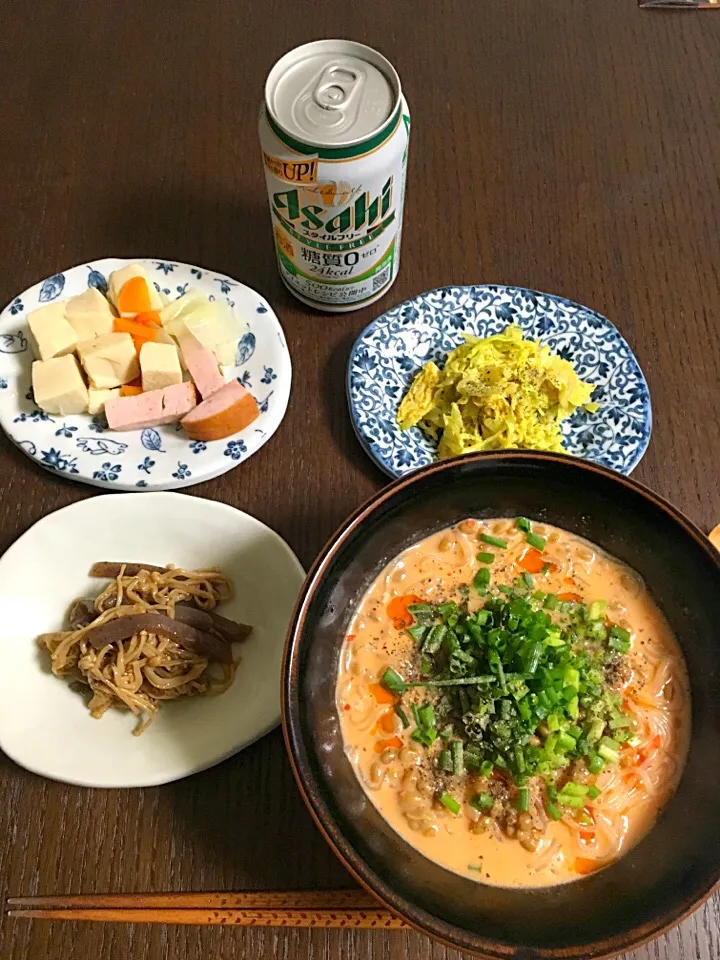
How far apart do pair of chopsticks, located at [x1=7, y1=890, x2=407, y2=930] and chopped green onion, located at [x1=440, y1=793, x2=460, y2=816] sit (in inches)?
8.3

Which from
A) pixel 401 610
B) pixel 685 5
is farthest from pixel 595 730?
pixel 685 5

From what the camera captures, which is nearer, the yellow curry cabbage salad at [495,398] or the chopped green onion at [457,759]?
the chopped green onion at [457,759]

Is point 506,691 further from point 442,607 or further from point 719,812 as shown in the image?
point 719,812

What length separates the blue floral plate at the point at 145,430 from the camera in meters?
1.54

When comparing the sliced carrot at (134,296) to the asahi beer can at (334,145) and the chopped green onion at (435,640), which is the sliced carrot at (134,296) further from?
the chopped green onion at (435,640)

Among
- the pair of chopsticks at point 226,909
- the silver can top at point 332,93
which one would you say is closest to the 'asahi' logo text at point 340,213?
the silver can top at point 332,93

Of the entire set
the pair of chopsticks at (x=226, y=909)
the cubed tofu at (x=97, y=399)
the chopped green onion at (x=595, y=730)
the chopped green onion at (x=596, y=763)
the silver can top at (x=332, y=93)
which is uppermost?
the silver can top at (x=332, y=93)

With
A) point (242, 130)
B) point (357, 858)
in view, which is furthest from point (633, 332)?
point (357, 858)

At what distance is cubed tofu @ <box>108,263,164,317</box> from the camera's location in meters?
1.68

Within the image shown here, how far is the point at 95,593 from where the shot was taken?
4.83ft

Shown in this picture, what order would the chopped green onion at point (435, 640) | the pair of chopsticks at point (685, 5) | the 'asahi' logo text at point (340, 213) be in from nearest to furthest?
the chopped green onion at point (435, 640) → the 'asahi' logo text at point (340, 213) → the pair of chopsticks at point (685, 5)

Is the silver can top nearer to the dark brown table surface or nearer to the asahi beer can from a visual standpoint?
the asahi beer can

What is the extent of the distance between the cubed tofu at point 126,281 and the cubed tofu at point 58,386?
0.64 feet

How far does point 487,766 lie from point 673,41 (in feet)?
6.97
